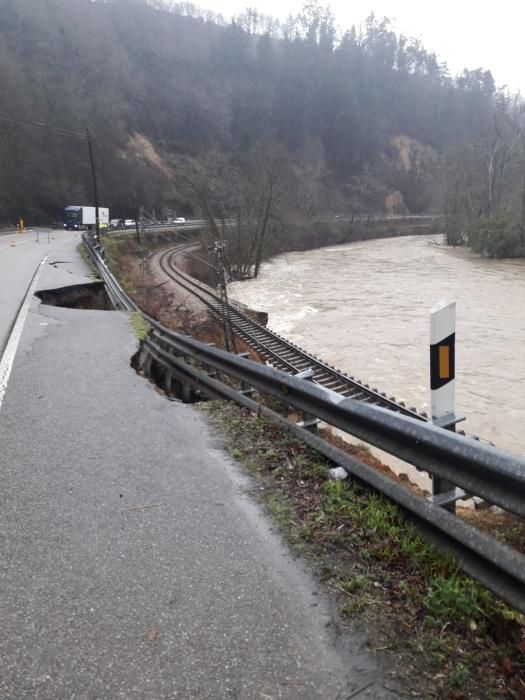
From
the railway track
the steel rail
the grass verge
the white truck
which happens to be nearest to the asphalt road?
the grass verge

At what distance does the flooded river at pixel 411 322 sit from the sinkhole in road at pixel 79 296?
739cm

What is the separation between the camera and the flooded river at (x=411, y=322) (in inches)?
563

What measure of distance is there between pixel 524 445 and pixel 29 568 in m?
11.1

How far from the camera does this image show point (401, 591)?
A: 101 inches

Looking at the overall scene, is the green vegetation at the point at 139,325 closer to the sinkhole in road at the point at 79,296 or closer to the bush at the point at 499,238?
the sinkhole in road at the point at 79,296

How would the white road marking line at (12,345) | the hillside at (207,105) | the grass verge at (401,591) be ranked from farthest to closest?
the hillside at (207,105) < the white road marking line at (12,345) < the grass verge at (401,591)

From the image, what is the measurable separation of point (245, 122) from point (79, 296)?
110195 mm

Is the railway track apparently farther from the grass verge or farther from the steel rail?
the grass verge

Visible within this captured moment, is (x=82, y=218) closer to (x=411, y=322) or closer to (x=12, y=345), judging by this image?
(x=411, y=322)

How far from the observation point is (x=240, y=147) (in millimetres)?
110188

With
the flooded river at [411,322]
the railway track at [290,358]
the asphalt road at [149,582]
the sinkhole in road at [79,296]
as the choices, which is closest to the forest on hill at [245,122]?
the flooded river at [411,322]

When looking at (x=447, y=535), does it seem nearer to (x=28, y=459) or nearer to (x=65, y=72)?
(x=28, y=459)

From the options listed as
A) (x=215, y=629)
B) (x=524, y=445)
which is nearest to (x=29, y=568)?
(x=215, y=629)

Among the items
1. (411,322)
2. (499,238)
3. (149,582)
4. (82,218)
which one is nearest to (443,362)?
(149,582)
